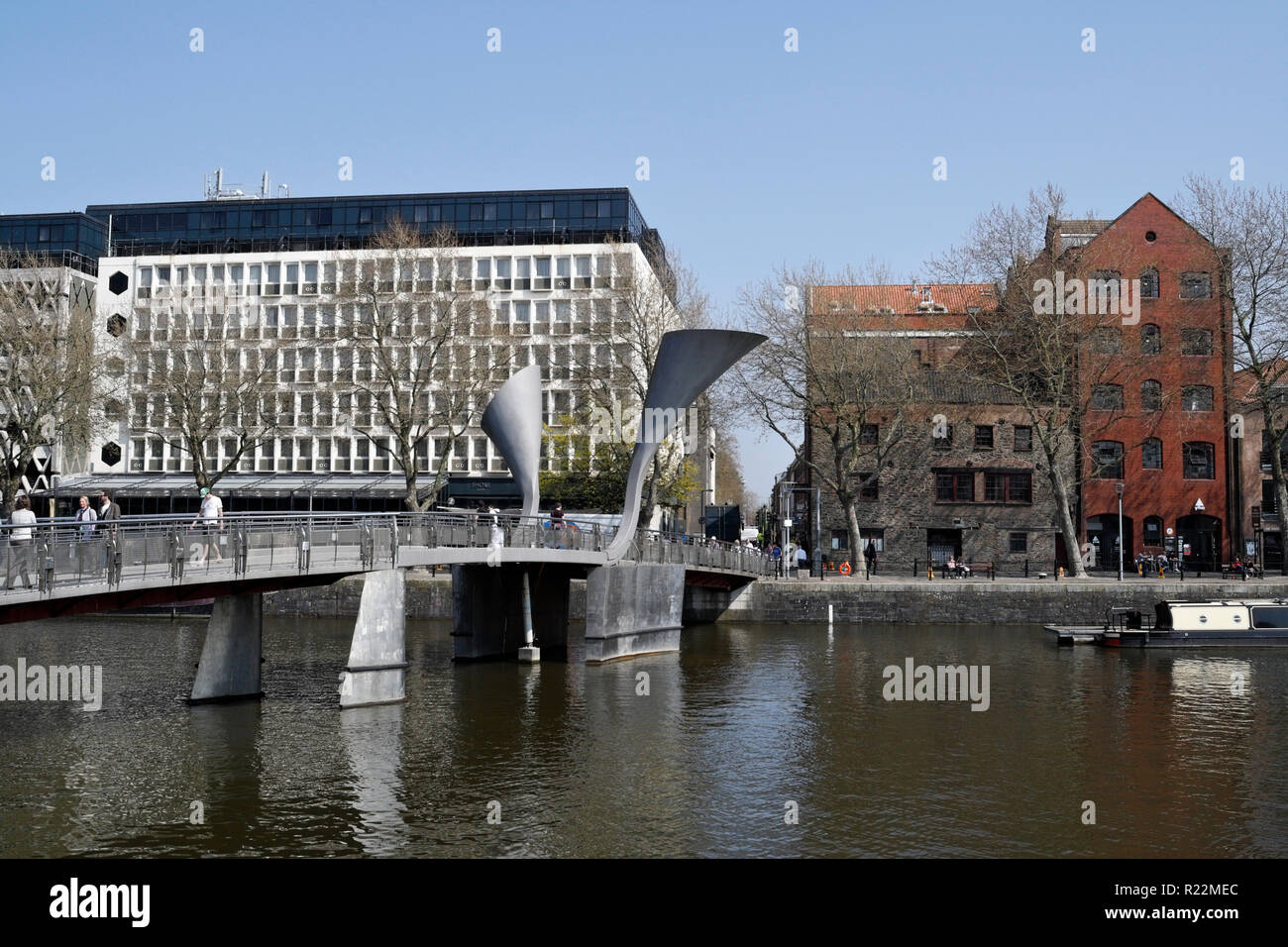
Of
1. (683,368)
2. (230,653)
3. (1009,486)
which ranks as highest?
(683,368)

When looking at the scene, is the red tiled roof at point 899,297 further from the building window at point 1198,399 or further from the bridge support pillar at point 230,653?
the bridge support pillar at point 230,653

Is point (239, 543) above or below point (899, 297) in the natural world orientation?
below

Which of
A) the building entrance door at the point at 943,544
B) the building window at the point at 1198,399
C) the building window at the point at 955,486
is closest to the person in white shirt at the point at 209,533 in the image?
the building entrance door at the point at 943,544

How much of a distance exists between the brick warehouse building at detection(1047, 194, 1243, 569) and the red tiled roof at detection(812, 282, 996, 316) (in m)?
5.42

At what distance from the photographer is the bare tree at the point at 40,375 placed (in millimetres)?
49781

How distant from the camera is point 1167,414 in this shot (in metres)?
58.8

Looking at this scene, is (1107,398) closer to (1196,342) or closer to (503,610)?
(1196,342)

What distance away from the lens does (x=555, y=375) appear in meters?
63.0

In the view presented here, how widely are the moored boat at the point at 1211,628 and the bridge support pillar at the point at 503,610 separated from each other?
54.9 ft

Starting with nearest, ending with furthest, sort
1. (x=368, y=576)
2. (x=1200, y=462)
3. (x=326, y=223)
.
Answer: (x=368, y=576) → (x=1200, y=462) → (x=326, y=223)

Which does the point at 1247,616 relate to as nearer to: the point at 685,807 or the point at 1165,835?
the point at 1165,835

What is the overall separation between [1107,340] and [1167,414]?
24.7 ft

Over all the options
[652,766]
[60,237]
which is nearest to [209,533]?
[652,766]

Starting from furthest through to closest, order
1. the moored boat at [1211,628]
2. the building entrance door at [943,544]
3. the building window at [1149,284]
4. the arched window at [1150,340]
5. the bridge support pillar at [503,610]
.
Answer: the building entrance door at [943,544], the building window at [1149,284], the arched window at [1150,340], the moored boat at [1211,628], the bridge support pillar at [503,610]
